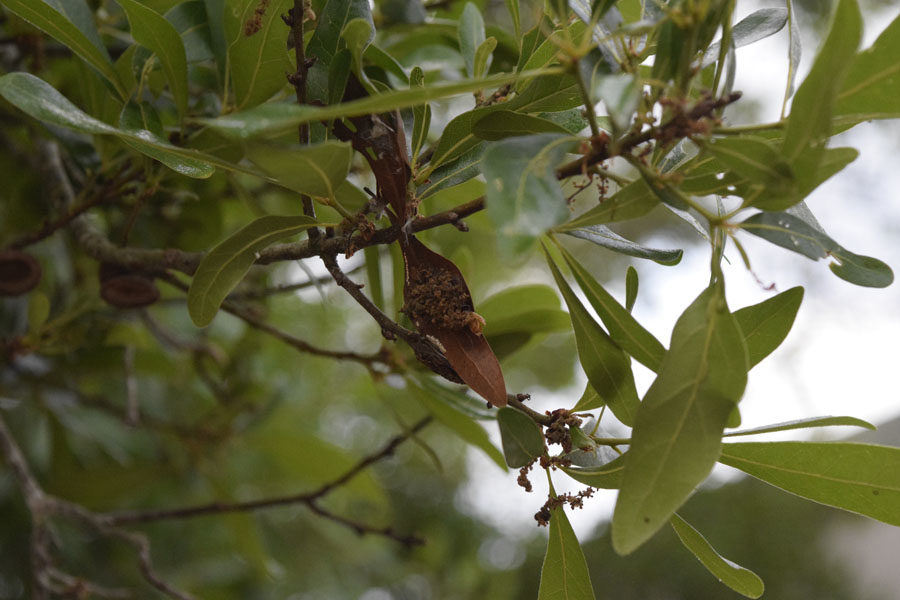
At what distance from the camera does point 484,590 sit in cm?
202

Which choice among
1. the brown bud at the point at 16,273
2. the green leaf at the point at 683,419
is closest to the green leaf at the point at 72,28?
the brown bud at the point at 16,273

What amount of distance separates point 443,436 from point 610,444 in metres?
2.01

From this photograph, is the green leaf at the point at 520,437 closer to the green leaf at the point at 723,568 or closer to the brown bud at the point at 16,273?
the green leaf at the point at 723,568

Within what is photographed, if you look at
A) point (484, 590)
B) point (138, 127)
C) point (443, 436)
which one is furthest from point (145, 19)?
point (443, 436)

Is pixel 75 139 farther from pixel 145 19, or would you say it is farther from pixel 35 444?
pixel 35 444

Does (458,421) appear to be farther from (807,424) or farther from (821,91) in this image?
(821,91)

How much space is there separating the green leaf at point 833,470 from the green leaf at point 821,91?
21 centimetres

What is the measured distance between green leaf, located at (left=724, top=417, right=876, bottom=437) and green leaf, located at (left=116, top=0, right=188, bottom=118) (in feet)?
1.64

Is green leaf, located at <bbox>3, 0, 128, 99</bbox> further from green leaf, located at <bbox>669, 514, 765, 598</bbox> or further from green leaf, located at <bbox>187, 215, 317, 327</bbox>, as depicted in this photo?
green leaf, located at <bbox>669, 514, 765, 598</bbox>

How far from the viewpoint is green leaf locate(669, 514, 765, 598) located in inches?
20.0

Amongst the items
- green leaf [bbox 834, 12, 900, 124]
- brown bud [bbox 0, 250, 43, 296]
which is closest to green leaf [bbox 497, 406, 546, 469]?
green leaf [bbox 834, 12, 900, 124]

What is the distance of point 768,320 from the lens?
0.53m

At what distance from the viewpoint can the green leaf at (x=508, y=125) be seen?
48 cm

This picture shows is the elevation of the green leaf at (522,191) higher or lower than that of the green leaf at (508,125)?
lower
